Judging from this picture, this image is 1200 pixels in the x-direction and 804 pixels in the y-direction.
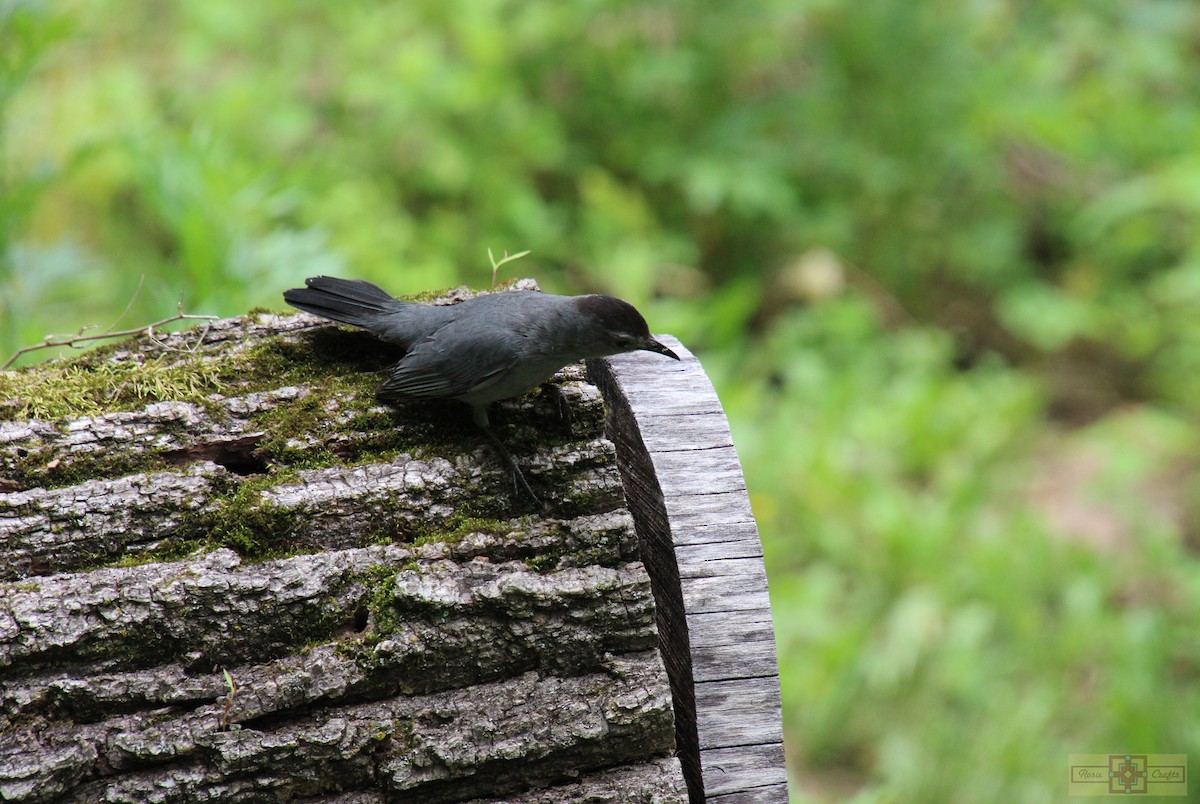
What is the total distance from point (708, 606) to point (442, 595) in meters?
0.63

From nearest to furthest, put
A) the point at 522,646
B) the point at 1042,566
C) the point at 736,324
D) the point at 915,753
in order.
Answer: the point at 522,646
the point at 915,753
the point at 1042,566
the point at 736,324

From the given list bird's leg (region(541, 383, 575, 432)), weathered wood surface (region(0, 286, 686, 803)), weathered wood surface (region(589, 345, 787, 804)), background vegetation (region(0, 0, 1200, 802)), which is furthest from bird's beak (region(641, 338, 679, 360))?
background vegetation (region(0, 0, 1200, 802))

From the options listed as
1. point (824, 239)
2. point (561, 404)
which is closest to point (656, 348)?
point (561, 404)

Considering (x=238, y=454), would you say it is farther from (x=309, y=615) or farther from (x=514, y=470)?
(x=514, y=470)

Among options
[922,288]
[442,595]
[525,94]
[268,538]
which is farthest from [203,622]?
[922,288]

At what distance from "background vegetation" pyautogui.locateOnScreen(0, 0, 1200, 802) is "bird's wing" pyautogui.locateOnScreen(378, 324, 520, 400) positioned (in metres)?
2.05

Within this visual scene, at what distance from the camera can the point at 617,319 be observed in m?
2.28

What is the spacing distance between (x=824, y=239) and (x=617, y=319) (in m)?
4.15

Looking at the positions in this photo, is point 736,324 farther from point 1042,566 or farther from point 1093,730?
point 1093,730

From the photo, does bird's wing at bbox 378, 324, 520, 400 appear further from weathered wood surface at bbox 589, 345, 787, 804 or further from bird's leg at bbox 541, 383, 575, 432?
weathered wood surface at bbox 589, 345, 787, 804

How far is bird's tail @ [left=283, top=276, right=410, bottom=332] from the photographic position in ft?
7.63

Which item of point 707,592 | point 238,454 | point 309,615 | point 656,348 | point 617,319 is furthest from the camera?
point 656,348

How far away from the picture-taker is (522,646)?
6.31 ft

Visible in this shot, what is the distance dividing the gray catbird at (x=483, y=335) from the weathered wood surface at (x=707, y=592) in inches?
9.1
